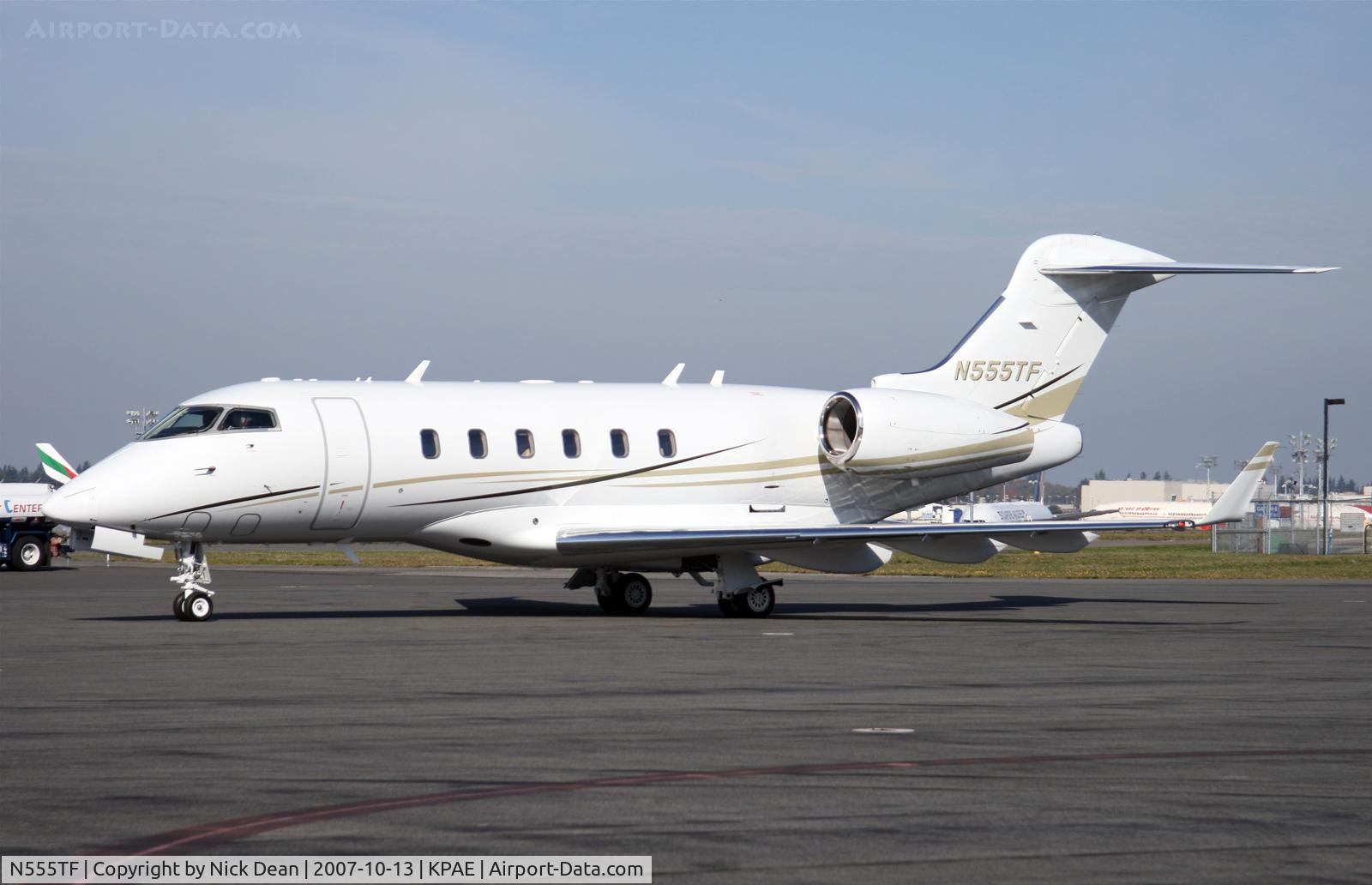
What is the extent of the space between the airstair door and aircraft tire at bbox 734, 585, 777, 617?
596 centimetres

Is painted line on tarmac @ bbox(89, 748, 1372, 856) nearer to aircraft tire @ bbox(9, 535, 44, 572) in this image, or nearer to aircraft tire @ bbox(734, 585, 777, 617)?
aircraft tire @ bbox(734, 585, 777, 617)

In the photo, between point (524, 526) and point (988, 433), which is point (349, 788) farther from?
point (988, 433)

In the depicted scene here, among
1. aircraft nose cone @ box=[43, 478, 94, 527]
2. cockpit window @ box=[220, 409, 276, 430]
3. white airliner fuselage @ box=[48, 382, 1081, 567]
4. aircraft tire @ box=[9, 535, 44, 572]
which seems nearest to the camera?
aircraft nose cone @ box=[43, 478, 94, 527]

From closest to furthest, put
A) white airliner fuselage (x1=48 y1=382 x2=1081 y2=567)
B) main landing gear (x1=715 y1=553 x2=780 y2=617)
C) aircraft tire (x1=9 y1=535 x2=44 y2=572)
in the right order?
white airliner fuselage (x1=48 y1=382 x2=1081 y2=567) → main landing gear (x1=715 y1=553 x2=780 y2=617) → aircraft tire (x1=9 y1=535 x2=44 y2=572)

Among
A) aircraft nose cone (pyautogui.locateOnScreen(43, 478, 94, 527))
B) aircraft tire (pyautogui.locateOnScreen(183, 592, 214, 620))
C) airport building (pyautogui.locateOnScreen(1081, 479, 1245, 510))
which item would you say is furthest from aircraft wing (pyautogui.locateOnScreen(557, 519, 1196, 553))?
airport building (pyautogui.locateOnScreen(1081, 479, 1245, 510))

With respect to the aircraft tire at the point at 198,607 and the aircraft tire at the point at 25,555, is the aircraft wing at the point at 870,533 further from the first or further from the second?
the aircraft tire at the point at 25,555

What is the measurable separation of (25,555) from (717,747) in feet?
133

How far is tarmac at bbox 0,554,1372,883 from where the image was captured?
6.72 m

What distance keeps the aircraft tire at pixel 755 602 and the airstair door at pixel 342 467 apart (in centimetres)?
596

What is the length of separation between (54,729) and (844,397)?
15752 millimetres

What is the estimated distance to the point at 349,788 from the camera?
26.0 ft

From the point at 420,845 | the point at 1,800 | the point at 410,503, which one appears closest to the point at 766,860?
the point at 420,845

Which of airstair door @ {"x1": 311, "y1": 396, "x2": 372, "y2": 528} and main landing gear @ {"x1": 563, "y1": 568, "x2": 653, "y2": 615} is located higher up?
airstair door @ {"x1": 311, "y1": 396, "x2": 372, "y2": 528}

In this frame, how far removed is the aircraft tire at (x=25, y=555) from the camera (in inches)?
1750
